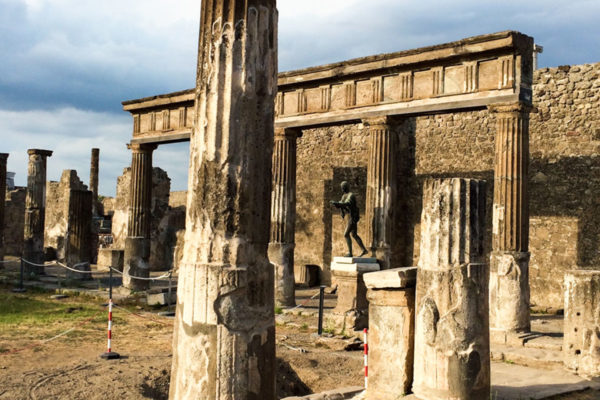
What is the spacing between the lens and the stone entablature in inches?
384

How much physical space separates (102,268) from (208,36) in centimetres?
1813

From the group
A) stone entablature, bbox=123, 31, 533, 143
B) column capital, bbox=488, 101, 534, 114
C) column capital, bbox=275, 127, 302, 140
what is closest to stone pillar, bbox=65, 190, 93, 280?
stone entablature, bbox=123, 31, 533, 143

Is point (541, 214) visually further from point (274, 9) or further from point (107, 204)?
point (107, 204)

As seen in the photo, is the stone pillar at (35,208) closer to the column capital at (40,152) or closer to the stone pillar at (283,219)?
the column capital at (40,152)

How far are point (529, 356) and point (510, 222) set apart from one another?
236 centimetres

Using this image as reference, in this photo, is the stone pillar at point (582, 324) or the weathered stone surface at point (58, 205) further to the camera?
the weathered stone surface at point (58, 205)

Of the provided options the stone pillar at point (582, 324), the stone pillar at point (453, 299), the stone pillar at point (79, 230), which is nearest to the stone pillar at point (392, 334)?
the stone pillar at point (453, 299)

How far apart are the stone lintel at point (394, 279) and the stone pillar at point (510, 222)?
405cm

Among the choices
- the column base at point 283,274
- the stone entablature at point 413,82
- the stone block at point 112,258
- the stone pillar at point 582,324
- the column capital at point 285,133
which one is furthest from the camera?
the stone block at point 112,258

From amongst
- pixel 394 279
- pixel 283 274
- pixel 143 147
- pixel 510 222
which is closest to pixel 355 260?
pixel 283 274

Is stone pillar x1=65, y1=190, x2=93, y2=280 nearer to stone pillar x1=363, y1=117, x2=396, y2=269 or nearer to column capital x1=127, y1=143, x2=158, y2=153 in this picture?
column capital x1=127, y1=143, x2=158, y2=153

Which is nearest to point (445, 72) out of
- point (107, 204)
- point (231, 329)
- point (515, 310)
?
point (515, 310)

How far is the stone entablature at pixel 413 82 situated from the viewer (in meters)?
9.77

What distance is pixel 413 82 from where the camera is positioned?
36.4ft
